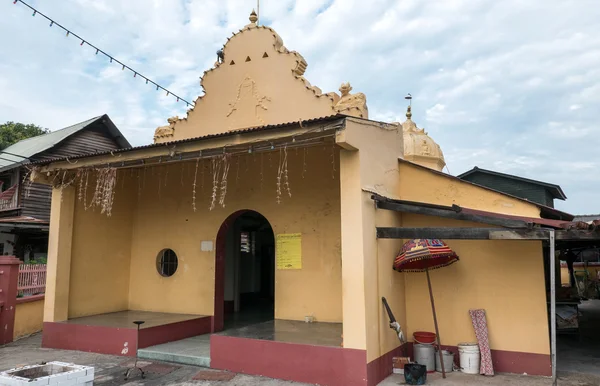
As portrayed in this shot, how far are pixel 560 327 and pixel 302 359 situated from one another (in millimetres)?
6275

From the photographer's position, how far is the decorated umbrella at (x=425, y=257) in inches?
257

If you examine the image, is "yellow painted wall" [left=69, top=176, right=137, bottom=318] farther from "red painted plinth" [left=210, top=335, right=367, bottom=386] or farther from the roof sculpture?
"red painted plinth" [left=210, top=335, right=367, bottom=386]

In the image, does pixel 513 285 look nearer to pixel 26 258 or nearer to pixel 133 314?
pixel 133 314

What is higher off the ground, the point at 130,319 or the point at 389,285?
the point at 389,285

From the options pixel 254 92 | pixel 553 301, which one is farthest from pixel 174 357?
pixel 553 301

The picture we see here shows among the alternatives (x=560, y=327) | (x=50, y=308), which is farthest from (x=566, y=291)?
(x=50, y=308)

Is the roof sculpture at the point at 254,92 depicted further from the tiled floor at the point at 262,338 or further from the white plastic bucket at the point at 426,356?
the white plastic bucket at the point at 426,356

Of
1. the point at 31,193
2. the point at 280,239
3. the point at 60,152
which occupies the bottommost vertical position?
the point at 280,239

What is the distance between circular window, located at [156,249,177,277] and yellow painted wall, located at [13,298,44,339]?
2934 millimetres

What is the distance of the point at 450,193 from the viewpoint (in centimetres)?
766

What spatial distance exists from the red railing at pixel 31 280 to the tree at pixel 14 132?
17.9 meters

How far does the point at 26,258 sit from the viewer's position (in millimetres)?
16250

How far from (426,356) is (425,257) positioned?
1604 mm

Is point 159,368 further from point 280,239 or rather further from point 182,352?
point 280,239
